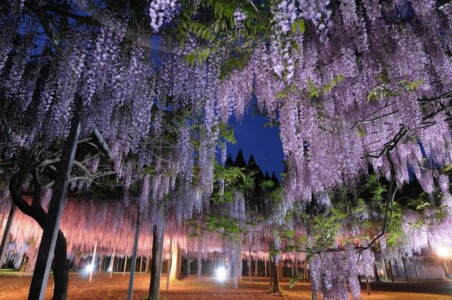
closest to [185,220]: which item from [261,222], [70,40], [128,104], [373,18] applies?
[261,222]

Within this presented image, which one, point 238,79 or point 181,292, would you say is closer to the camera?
point 238,79

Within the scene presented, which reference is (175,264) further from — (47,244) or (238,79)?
(47,244)

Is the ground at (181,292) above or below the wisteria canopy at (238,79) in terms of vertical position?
below

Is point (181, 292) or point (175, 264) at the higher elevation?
point (175, 264)

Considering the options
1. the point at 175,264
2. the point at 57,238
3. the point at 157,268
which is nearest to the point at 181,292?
the point at 157,268

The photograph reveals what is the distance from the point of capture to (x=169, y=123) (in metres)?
6.00

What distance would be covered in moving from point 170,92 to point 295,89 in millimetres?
2263

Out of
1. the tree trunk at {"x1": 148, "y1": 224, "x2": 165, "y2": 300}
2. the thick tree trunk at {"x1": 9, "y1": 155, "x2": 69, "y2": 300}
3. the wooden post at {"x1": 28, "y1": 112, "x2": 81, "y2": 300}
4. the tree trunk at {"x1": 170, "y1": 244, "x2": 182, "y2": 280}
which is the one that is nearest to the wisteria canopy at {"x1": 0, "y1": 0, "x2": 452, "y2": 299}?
the thick tree trunk at {"x1": 9, "y1": 155, "x2": 69, "y2": 300}

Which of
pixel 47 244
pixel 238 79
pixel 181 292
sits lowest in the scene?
pixel 181 292

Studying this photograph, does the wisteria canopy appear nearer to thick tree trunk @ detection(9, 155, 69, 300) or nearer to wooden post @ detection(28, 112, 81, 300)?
thick tree trunk @ detection(9, 155, 69, 300)

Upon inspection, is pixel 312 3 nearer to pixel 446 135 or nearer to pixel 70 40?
pixel 70 40

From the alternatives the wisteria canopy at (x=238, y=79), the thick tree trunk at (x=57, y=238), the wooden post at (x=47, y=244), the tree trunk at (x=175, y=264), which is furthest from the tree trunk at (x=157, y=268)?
the tree trunk at (x=175, y=264)

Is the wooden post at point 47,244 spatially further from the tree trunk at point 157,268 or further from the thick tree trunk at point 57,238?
the tree trunk at point 157,268

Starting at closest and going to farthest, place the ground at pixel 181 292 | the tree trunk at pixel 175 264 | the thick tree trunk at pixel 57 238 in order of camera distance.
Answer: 1. the thick tree trunk at pixel 57 238
2. the ground at pixel 181 292
3. the tree trunk at pixel 175 264
